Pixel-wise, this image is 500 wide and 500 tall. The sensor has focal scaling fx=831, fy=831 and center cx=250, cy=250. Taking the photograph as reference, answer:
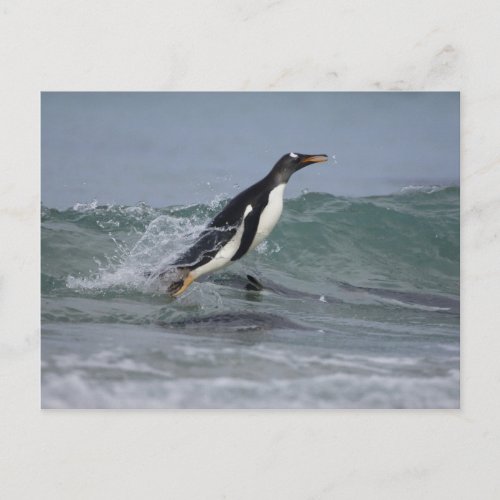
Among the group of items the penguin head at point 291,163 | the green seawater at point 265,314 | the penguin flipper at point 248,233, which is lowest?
the green seawater at point 265,314

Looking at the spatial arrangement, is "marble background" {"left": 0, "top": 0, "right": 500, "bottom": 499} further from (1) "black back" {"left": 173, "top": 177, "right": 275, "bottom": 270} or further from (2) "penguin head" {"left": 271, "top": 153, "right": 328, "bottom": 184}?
(1) "black back" {"left": 173, "top": 177, "right": 275, "bottom": 270}

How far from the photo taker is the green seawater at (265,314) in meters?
3.41

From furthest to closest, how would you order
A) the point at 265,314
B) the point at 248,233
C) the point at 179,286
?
the point at 248,233 → the point at 179,286 → the point at 265,314

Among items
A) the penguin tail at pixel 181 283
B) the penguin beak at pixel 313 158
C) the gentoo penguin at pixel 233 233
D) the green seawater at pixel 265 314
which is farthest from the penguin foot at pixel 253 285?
the penguin beak at pixel 313 158

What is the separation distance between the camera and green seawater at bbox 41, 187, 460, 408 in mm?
3414

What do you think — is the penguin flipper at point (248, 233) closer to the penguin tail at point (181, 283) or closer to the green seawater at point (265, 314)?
the green seawater at point (265, 314)

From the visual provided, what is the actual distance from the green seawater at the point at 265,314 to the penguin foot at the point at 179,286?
35 millimetres

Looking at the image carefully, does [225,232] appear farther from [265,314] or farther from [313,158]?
[313,158]

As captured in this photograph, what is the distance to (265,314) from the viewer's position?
363 centimetres

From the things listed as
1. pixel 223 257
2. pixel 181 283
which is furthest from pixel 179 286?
pixel 223 257

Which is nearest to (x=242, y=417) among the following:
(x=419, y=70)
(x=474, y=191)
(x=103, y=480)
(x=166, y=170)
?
(x=103, y=480)

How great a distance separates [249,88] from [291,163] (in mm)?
362

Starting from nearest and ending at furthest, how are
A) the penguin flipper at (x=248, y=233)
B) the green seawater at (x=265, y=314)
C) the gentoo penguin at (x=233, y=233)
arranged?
the green seawater at (x=265, y=314) < the gentoo penguin at (x=233, y=233) < the penguin flipper at (x=248, y=233)

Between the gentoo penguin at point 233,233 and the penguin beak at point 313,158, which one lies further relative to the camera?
the gentoo penguin at point 233,233
